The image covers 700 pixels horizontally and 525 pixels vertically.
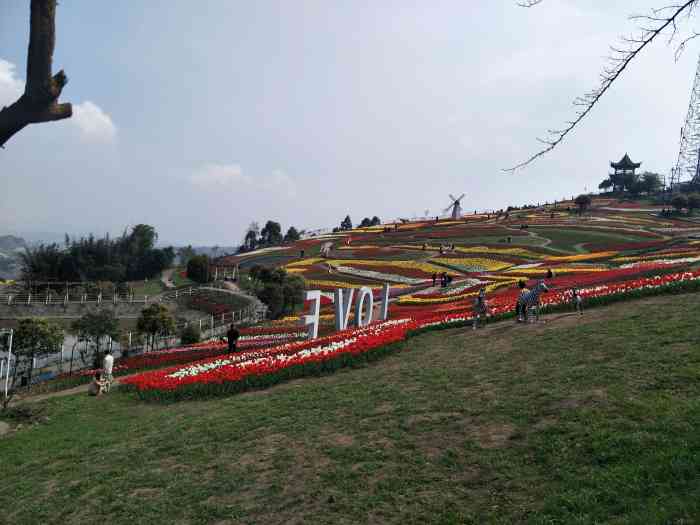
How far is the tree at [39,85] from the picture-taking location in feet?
11.7

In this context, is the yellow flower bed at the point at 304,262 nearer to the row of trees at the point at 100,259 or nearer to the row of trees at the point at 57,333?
the row of trees at the point at 100,259

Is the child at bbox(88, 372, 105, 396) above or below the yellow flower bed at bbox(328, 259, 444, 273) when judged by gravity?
below

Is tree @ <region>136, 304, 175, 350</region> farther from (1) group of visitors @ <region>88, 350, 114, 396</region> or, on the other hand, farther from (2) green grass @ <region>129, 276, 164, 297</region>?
(2) green grass @ <region>129, 276, 164, 297</region>

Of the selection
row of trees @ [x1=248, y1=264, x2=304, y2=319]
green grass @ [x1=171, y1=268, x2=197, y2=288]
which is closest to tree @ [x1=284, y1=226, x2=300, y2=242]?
green grass @ [x1=171, y1=268, x2=197, y2=288]

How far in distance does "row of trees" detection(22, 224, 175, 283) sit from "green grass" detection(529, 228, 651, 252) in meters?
53.3

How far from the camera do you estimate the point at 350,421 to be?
30.7 ft

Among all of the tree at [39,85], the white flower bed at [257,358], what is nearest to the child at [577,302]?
the white flower bed at [257,358]

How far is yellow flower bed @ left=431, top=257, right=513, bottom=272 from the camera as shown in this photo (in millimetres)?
54438

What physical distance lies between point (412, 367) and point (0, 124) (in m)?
10.6

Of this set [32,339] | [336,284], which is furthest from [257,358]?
[336,284]

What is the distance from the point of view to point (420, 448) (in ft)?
25.2

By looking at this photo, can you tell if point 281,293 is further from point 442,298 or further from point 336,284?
point 336,284

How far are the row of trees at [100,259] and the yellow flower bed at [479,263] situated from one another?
38.0 metres

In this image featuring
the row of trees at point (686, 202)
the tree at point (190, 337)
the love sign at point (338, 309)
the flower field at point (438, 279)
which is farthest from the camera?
the row of trees at point (686, 202)
